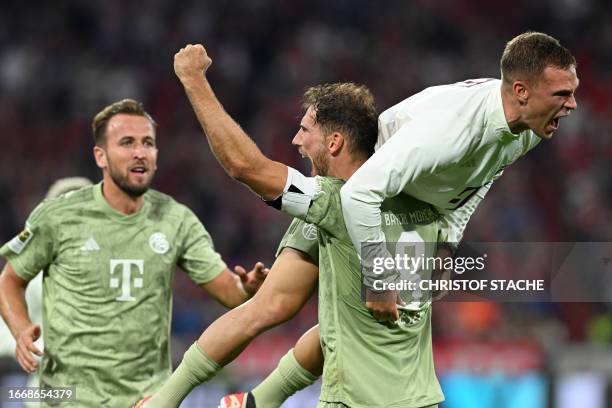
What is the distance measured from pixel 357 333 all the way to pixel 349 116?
92cm

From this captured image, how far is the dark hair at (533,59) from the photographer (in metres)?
4.31

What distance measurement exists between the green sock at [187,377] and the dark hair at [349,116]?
3.58 feet

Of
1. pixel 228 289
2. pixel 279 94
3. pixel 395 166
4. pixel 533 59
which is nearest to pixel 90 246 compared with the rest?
pixel 228 289

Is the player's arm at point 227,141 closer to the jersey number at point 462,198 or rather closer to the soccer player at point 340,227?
the soccer player at point 340,227

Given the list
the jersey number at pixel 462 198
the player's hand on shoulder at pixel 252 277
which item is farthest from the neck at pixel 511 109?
the player's hand on shoulder at pixel 252 277

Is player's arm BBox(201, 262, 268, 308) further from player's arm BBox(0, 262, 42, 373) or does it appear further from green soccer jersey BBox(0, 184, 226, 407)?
player's arm BBox(0, 262, 42, 373)

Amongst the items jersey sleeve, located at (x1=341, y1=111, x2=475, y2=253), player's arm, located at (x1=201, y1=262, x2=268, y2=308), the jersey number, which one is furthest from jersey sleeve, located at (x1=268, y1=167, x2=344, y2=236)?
player's arm, located at (x1=201, y1=262, x2=268, y2=308)

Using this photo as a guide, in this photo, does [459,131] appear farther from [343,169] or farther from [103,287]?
[103,287]

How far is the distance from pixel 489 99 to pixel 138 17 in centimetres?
1293

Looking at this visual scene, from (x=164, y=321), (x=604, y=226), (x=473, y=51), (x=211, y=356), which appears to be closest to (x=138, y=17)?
A: (x=473, y=51)

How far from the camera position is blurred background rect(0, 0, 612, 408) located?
11727 millimetres

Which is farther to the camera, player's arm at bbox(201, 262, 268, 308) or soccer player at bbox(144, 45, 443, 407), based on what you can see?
player's arm at bbox(201, 262, 268, 308)

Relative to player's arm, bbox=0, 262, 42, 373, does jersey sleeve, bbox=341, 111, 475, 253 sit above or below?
above

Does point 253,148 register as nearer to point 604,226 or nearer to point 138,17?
point 604,226
